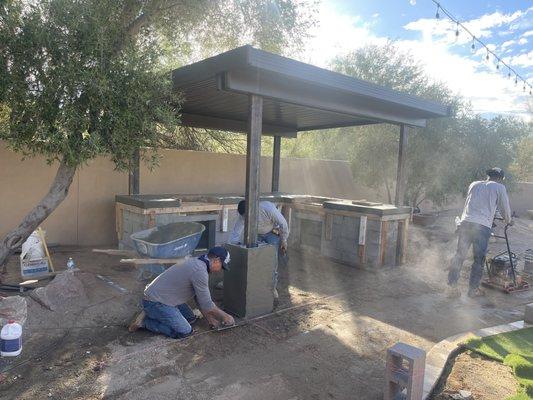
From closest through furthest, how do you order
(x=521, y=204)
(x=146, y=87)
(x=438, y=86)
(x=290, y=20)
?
(x=146, y=87) → (x=290, y=20) → (x=438, y=86) → (x=521, y=204)

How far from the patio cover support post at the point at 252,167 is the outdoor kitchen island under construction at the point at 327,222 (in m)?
2.32

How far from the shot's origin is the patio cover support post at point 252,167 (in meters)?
4.97

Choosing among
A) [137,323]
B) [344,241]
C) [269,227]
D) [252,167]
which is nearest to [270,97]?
[252,167]

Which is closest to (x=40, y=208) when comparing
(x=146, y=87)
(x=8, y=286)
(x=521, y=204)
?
(x=8, y=286)

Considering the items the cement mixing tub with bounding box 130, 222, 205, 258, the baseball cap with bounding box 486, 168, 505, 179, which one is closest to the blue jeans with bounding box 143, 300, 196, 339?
the cement mixing tub with bounding box 130, 222, 205, 258

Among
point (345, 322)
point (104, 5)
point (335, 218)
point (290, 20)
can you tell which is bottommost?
point (345, 322)

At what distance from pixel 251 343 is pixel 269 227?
203cm

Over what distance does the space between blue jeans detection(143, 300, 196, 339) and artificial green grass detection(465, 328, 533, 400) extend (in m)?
3.08

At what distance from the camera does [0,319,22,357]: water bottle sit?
370cm

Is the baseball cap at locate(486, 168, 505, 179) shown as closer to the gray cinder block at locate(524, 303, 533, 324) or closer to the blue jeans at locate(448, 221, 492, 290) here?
the blue jeans at locate(448, 221, 492, 290)

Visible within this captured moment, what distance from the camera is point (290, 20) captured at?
8.95m

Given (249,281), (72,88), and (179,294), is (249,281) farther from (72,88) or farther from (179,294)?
(72,88)

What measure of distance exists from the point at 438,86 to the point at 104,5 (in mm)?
10502

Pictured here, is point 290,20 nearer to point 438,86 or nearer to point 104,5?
point 104,5
